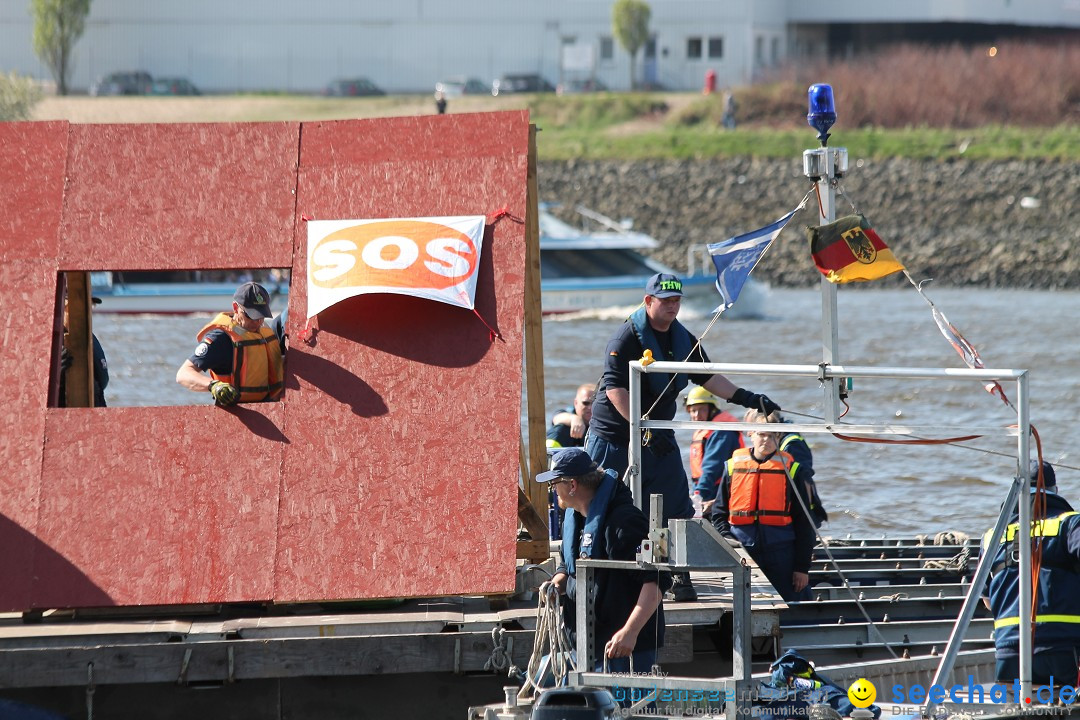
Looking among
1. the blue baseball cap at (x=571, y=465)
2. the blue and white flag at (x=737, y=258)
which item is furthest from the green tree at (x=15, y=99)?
the blue baseball cap at (x=571, y=465)

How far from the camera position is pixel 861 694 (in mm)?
6637

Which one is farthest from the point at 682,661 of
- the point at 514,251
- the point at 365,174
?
the point at 365,174

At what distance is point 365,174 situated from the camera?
865cm

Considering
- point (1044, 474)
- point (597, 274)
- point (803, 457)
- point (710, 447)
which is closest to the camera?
point (1044, 474)

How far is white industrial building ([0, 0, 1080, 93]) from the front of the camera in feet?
213

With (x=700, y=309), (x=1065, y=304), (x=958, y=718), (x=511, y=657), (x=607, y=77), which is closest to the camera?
(x=958, y=718)

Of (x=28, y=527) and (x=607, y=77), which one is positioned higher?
(x=607, y=77)

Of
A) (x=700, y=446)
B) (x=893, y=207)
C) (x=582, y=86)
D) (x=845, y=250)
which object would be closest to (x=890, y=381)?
(x=700, y=446)

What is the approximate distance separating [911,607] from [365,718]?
3.80 meters

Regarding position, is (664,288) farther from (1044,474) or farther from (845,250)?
(1044,474)

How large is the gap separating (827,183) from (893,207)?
47.2m

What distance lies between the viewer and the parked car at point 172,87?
209 feet

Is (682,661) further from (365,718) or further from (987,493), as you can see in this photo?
(987,493)

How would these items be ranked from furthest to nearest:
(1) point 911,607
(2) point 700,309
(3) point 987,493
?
(2) point 700,309, (3) point 987,493, (1) point 911,607
